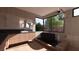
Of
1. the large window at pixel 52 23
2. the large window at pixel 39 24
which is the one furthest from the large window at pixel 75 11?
the large window at pixel 39 24

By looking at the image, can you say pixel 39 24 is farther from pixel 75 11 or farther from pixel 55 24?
pixel 75 11

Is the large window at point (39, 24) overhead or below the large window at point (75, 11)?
below

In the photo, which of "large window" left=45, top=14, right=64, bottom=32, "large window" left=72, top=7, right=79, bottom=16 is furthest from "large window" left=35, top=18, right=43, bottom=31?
"large window" left=72, top=7, right=79, bottom=16

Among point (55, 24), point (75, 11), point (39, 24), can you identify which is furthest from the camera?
point (55, 24)

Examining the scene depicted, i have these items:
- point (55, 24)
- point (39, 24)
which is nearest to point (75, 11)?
point (55, 24)

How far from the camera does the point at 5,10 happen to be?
659 centimetres

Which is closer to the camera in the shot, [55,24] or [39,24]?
[39,24]

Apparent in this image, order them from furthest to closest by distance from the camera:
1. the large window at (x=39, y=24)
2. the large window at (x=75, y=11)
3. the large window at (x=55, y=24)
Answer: the large window at (x=55, y=24) → the large window at (x=39, y=24) → the large window at (x=75, y=11)

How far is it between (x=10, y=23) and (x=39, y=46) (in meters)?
1.86

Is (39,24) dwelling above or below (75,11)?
below

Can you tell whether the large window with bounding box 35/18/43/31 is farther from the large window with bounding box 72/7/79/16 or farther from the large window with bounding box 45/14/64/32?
the large window with bounding box 72/7/79/16

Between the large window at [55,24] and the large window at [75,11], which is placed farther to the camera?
the large window at [55,24]

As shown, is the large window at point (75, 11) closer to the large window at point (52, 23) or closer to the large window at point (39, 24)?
the large window at point (52, 23)
